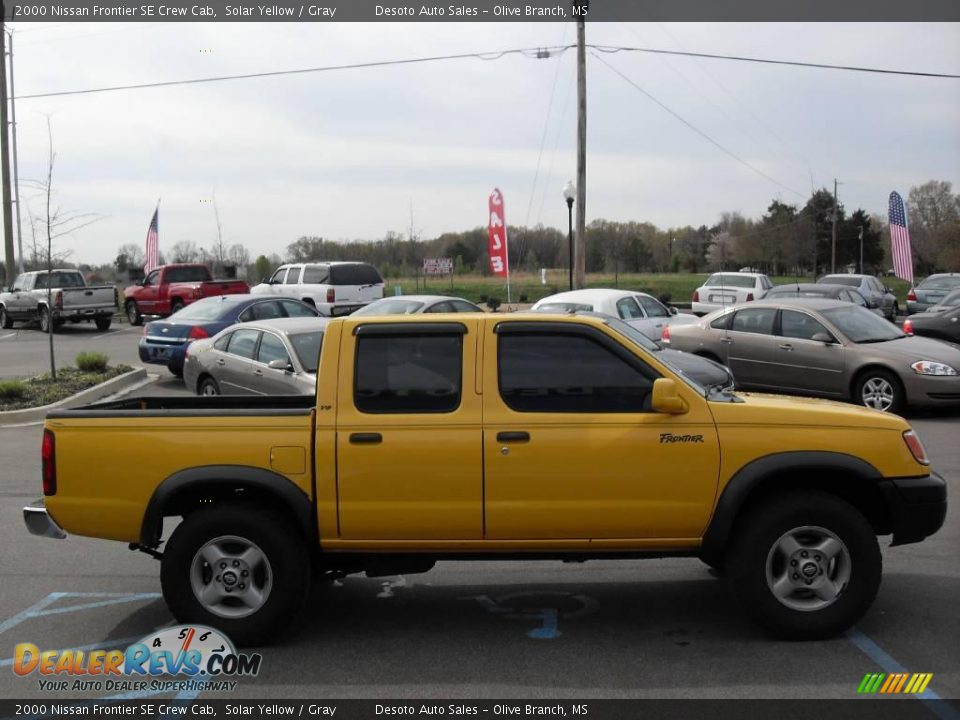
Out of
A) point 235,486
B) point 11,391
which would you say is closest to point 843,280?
point 11,391

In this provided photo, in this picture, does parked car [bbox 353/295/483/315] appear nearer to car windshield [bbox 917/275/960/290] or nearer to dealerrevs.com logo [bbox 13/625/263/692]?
dealerrevs.com logo [bbox 13/625/263/692]

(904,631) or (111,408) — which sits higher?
(111,408)

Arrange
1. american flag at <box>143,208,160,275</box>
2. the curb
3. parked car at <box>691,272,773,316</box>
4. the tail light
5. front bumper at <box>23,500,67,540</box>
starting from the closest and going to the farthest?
the tail light < front bumper at <box>23,500,67,540</box> < the curb < parked car at <box>691,272,773,316</box> < american flag at <box>143,208,160,275</box>

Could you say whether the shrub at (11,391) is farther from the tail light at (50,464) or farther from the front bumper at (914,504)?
the front bumper at (914,504)

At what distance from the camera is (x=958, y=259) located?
193 feet

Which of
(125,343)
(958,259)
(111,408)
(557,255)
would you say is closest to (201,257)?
(125,343)

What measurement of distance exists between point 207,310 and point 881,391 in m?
11.4

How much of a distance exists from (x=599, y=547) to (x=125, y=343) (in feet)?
78.1

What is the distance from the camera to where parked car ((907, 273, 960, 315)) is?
30578 millimetres

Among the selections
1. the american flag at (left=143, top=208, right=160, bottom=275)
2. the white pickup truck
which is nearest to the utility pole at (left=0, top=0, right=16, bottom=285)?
the white pickup truck

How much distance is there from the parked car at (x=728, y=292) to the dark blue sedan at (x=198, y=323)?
1699 cm

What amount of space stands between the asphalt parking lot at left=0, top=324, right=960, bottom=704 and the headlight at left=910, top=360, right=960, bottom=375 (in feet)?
18.6

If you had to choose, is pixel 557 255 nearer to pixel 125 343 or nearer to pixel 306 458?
pixel 125 343

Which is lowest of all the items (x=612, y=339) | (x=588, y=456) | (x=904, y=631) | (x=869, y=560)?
(x=904, y=631)
